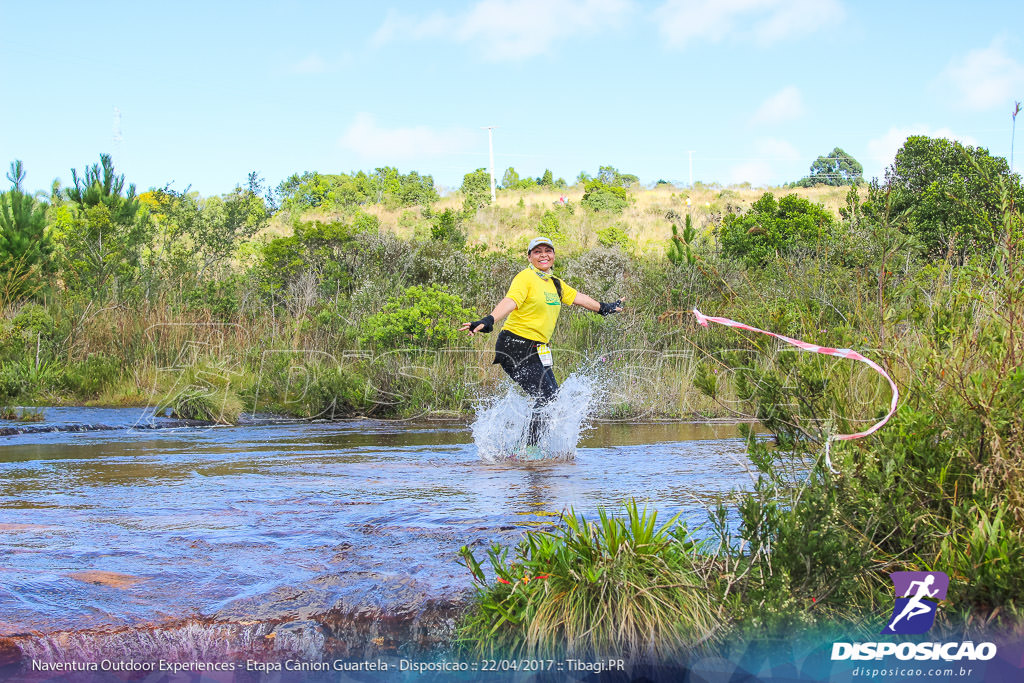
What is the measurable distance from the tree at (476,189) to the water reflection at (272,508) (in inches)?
1653

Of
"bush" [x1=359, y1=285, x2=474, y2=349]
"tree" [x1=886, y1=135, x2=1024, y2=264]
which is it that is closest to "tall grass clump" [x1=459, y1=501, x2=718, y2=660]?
"bush" [x1=359, y1=285, x2=474, y2=349]

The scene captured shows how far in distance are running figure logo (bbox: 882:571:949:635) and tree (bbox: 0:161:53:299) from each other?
17.3 metres

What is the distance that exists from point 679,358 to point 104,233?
12742mm

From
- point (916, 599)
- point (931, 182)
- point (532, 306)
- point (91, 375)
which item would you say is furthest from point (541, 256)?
point (931, 182)

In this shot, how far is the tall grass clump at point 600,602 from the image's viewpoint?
346 cm

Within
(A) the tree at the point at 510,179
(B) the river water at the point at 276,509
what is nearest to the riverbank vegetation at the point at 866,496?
(B) the river water at the point at 276,509

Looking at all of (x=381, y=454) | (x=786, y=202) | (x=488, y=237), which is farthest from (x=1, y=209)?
(x=488, y=237)

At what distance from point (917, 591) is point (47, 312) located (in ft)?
51.1

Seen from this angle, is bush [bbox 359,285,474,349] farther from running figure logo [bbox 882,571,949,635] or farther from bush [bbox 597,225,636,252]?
bush [bbox 597,225,636,252]

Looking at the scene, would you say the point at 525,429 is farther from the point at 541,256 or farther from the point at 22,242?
the point at 22,242

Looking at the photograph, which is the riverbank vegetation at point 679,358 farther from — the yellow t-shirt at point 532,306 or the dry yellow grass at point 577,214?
the dry yellow grass at point 577,214

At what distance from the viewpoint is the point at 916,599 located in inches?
136

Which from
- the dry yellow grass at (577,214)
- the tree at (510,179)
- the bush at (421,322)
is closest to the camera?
the bush at (421,322)

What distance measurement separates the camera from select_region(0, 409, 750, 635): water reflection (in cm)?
436
